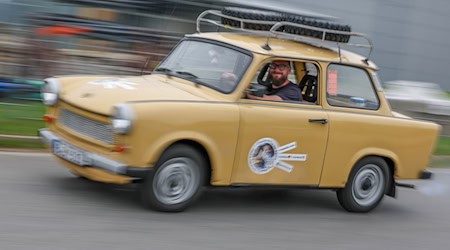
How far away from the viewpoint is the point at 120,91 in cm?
683

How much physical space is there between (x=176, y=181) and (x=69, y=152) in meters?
1.03

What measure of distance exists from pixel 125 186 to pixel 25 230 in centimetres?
188

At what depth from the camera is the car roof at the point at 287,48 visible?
24.4ft

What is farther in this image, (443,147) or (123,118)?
(443,147)

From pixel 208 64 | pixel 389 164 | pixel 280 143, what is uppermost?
pixel 208 64

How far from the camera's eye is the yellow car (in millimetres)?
6508

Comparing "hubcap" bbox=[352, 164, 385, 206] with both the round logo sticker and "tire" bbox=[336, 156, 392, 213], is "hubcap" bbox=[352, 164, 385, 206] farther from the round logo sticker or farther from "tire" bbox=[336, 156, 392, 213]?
the round logo sticker

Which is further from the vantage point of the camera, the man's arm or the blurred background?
the blurred background

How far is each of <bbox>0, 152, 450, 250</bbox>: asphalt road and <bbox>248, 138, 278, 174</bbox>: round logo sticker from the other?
496mm

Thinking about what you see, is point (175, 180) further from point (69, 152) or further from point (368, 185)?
point (368, 185)

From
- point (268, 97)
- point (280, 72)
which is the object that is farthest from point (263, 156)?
point (280, 72)

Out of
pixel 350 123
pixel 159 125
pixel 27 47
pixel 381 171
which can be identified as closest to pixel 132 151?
pixel 159 125

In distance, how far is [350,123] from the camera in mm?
7590

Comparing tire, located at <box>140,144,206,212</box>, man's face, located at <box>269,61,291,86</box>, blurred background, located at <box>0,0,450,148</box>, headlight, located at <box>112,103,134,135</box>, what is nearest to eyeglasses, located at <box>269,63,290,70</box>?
man's face, located at <box>269,61,291,86</box>
